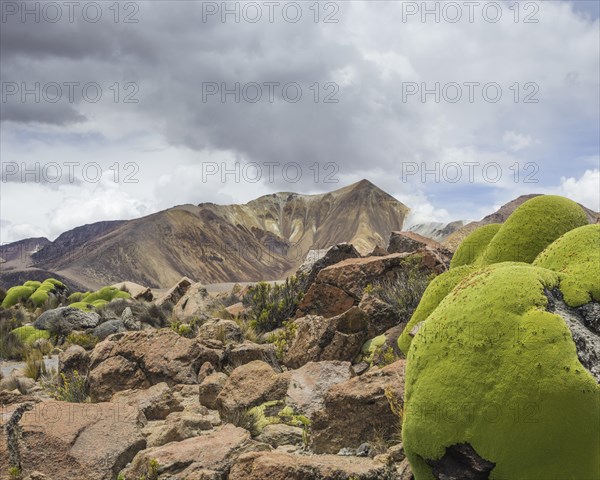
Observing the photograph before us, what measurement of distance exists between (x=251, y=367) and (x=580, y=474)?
5.28 meters

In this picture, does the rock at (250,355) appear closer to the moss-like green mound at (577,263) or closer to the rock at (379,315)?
the rock at (379,315)

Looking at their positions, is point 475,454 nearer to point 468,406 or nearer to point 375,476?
point 468,406

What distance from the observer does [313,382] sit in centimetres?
788

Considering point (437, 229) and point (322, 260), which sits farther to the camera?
point (437, 229)

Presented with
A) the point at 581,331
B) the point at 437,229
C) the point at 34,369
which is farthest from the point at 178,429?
the point at 437,229

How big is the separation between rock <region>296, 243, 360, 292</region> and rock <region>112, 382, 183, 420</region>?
606 cm

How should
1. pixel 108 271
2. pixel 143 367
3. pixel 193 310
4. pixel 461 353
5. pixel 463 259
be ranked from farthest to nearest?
1. pixel 108 271
2. pixel 193 310
3. pixel 143 367
4. pixel 463 259
5. pixel 461 353

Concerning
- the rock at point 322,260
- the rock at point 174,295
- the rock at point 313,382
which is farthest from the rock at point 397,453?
the rock at point 174,295

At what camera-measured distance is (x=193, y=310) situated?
18188 millimetres

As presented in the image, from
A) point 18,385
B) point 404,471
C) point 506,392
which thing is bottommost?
point 18,385

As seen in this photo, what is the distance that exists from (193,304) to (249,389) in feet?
36.5

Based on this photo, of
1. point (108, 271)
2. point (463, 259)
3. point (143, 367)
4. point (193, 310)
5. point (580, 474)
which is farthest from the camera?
point (108, 271)

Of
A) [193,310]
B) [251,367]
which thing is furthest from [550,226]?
[193,310]

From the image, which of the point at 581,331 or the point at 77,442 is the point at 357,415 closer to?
the point at 581,331
